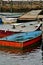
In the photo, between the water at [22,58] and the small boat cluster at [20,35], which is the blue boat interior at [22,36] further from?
the water at [22,58]

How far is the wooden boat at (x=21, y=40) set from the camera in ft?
90.7

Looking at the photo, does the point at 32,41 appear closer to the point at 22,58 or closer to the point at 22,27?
the point at 22,58

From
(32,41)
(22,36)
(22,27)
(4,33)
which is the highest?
(22,36)

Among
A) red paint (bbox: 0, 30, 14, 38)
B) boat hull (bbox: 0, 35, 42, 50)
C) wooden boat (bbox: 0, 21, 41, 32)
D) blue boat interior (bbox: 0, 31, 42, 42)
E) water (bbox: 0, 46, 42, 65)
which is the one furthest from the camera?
wooden boat (bbox: 0, 21, 41, 32)

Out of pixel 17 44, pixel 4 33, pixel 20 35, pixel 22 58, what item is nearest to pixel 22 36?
pixel 20 35

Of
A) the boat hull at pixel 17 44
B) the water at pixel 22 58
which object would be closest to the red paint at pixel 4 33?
the boat hull at pixel 17 44

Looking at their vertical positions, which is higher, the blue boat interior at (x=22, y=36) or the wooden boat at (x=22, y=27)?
the blue boat interior at (x=22, y=36)

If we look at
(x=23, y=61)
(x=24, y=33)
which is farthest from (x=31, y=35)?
(x=23, y=61)

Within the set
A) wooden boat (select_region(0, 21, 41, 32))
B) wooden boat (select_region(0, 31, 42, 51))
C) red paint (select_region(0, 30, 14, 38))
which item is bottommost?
red paint (select_region(0, 30, 14, 38))

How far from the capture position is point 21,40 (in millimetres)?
28266

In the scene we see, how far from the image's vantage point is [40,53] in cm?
2698

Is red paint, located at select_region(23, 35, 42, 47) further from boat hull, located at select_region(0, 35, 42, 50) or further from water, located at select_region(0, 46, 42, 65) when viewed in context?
water, located at select_region(0, 46, 42, 65)

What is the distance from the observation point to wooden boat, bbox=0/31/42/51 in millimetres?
27644

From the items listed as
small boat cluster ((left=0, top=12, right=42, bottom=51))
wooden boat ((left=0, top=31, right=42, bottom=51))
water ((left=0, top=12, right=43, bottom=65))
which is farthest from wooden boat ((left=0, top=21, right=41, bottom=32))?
water ((left=0, top=12, right=43, bottom=65))
